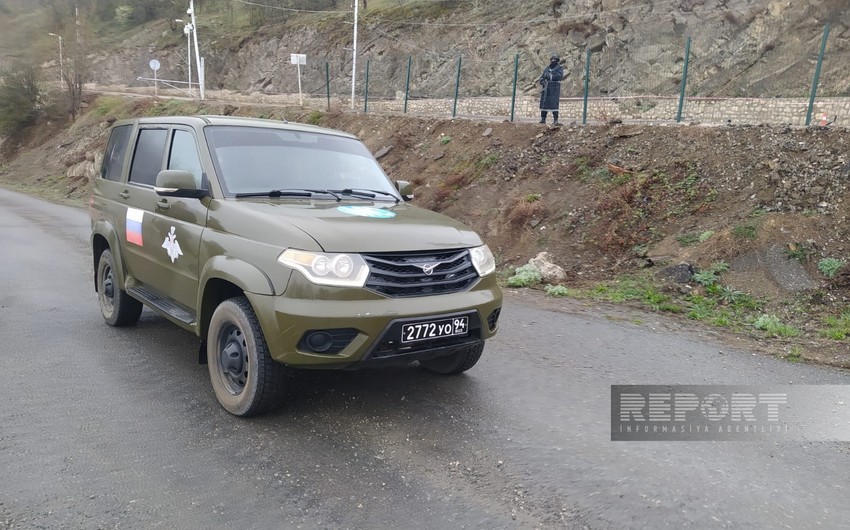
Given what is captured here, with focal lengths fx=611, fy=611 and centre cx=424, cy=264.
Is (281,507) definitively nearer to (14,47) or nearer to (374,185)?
(374,185)

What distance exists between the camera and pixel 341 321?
3523mm

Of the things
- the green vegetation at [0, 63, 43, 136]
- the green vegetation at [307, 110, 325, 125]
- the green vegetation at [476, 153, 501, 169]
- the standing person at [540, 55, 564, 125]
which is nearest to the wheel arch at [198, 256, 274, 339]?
the green vegetation at [476, 153, 501, 169]

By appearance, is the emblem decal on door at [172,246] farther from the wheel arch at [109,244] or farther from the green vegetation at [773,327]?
the green vegetation at [773,327]

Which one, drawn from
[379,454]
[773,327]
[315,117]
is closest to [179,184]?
[379,454]

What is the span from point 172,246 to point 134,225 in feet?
2.94

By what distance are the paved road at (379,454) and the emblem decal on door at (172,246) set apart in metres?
0.96

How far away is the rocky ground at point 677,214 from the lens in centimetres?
784

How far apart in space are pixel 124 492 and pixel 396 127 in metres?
18.2

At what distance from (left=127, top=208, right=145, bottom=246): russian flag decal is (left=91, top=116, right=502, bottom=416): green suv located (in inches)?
1.0

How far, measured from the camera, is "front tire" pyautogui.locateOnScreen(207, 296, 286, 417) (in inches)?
148

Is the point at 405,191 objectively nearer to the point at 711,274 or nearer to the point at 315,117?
the point at 711,274

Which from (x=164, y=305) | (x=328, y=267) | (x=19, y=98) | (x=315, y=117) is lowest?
(x=164, y=305)

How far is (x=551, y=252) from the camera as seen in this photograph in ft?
35.1

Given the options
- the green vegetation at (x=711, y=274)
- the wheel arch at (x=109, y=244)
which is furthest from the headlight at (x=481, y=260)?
the green vegetation at (x=711, y=274)
